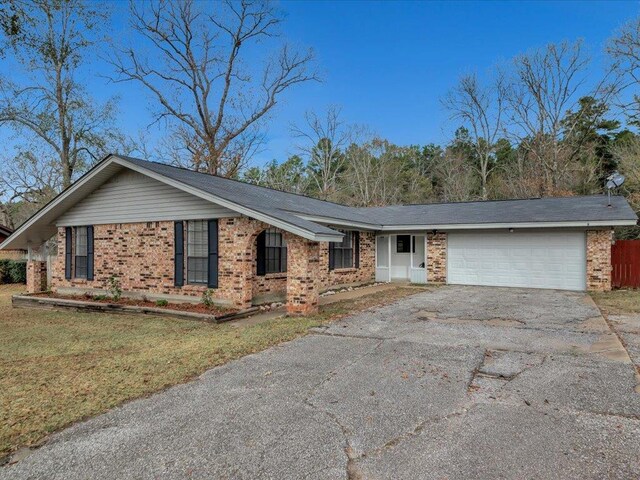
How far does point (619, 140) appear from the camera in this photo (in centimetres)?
2672

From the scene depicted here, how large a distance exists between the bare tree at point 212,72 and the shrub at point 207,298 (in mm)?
18475

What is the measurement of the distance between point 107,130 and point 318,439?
2815cm

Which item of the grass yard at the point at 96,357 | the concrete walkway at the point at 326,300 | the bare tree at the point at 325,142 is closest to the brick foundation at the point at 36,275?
the grass yard at the point at 96,357

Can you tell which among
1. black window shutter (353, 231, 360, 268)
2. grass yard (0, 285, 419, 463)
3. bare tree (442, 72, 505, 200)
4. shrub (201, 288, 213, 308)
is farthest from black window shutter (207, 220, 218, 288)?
bare tree (442, 72, 505, 200)

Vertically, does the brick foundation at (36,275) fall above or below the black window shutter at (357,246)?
below

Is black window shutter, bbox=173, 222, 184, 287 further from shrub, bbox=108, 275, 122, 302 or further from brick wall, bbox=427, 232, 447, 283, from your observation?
brick wall, bbox=427, 232, 447, 283

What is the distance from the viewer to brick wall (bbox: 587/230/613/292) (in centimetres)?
1317

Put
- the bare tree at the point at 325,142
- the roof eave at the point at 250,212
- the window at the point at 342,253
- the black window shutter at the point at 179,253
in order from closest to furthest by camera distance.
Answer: the roof eave at the point at 250,212 → the black window shutter at the point at 179,253 → the window at the point at 342,253 → the bare tree at the point at 325,142

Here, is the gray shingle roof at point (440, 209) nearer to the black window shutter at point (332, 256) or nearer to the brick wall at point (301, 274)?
the black window shutter at point (332, 256)

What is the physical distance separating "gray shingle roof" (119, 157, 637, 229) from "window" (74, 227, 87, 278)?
11.9 ft

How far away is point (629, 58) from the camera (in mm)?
21391

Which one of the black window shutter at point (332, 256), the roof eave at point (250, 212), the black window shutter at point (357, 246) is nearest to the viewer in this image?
the roof eave at point (250, 212)

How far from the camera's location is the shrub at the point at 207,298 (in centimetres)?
990

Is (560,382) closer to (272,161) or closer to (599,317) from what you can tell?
(599,317)
